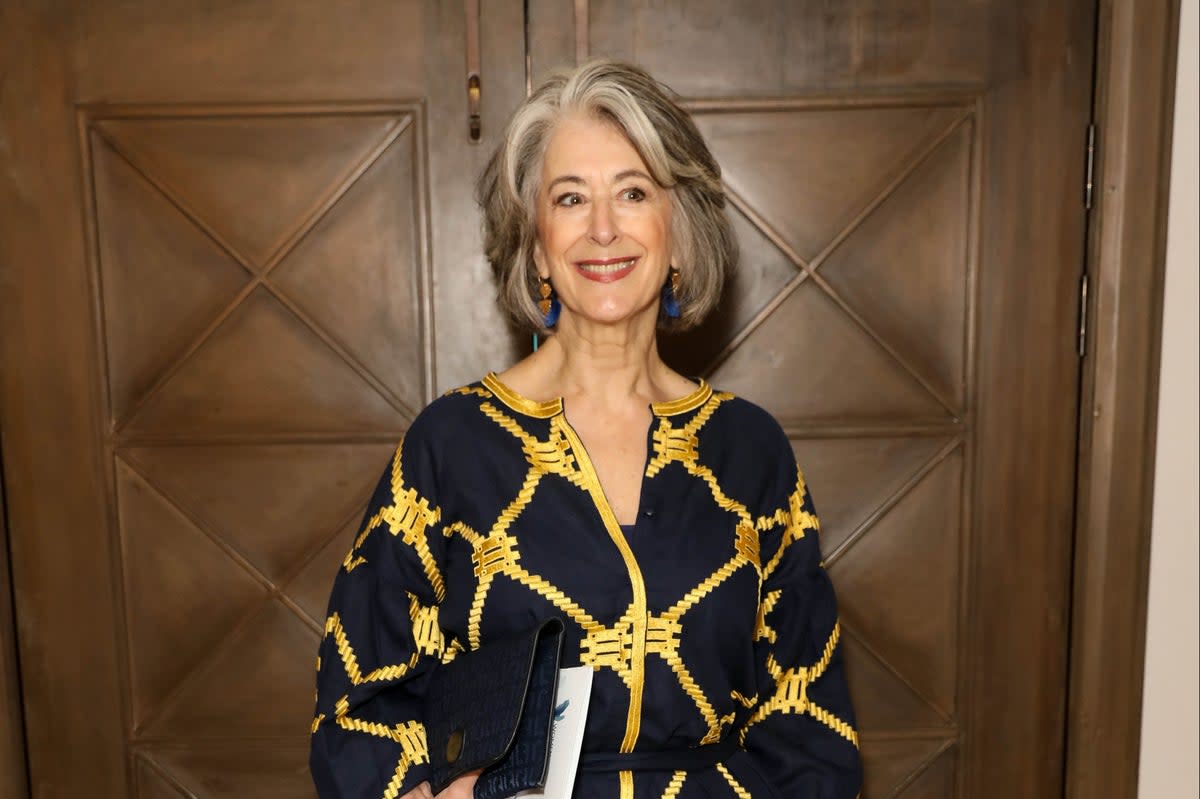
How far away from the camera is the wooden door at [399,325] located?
1825mm

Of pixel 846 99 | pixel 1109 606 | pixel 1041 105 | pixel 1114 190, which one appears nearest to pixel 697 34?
pixel 846 99

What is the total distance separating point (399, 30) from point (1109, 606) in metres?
1.74

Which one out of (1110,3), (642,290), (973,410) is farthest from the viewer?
(973,410)

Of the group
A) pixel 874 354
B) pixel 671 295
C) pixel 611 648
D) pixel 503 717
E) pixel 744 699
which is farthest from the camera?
pixel 874 354

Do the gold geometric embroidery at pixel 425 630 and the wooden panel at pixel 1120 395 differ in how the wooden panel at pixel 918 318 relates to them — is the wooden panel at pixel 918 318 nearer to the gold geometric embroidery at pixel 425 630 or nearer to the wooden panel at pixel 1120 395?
the wooden panel at pixel 1120 395

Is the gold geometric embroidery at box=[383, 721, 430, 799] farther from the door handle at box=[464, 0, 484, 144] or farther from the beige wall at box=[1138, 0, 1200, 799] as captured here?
the beige wall at box=[1138, 0, 1200, 799]

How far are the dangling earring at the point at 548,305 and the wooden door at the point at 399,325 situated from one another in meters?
0.38

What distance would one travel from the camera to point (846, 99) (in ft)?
6.07

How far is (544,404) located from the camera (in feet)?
4.75

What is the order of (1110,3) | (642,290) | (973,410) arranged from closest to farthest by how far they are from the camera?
(642,290), (1110,3), (973,410)

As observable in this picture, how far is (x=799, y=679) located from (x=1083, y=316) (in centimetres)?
96

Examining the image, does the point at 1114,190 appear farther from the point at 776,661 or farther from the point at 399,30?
the point at 399,30

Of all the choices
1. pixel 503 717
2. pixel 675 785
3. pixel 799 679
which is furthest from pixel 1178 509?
pixel 503 717

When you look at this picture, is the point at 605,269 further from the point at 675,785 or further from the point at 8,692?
the point at 8,692
